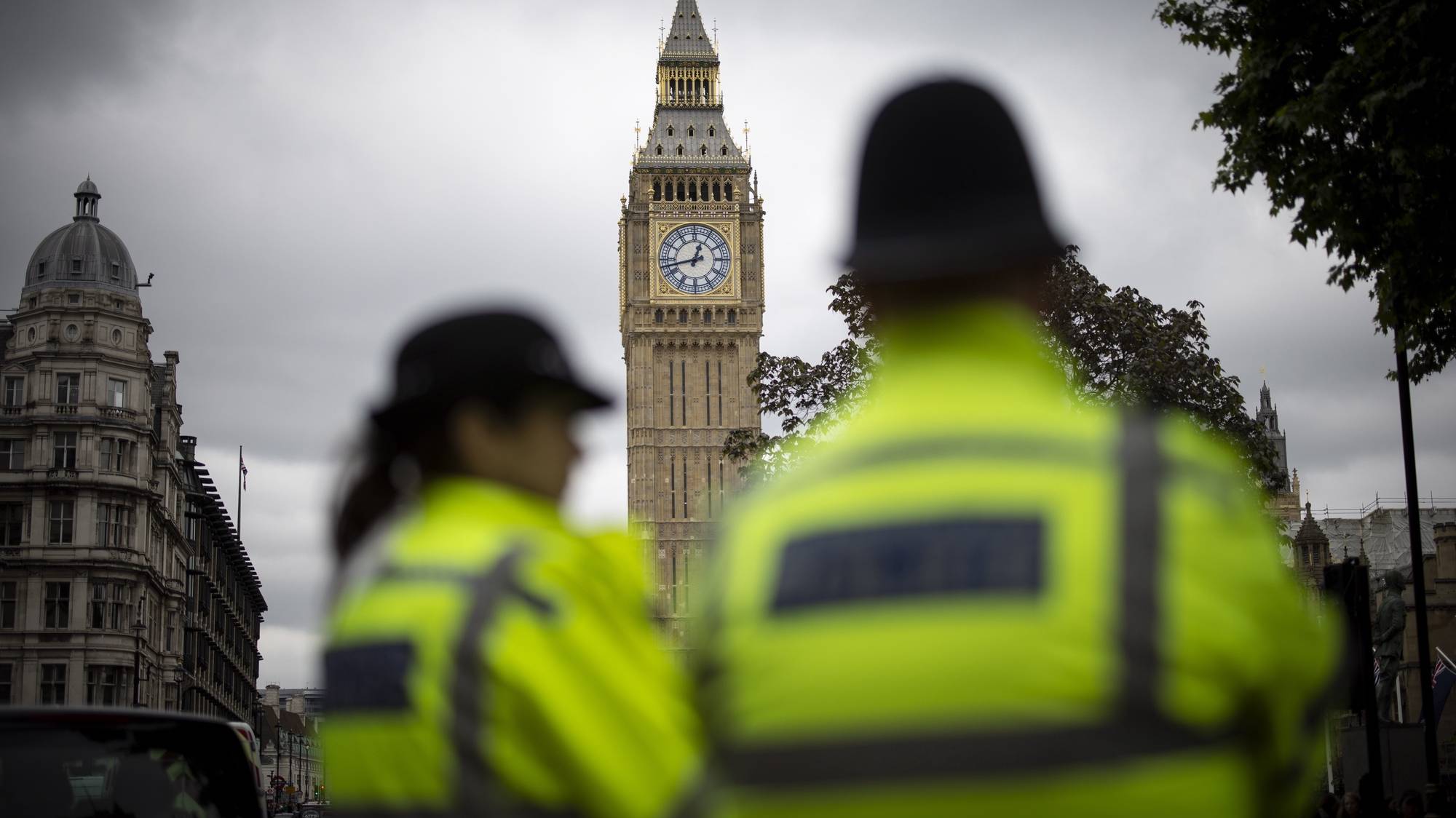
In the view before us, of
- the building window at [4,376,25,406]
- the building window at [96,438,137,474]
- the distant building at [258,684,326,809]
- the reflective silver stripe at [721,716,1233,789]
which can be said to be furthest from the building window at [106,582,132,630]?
the distant building at [258,684,326,809]

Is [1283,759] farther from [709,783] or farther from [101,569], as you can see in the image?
[101,569]

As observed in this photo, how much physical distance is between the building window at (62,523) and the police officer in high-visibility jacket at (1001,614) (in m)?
59.8

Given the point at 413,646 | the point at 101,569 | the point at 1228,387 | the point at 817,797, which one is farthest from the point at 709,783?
the point at 101,569

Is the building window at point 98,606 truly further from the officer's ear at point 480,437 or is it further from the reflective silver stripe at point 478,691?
the reflective silver stripe at point 478,691

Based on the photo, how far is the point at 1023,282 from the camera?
2.54 meters

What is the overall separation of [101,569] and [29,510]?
301cm

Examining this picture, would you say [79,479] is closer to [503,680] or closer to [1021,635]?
[503,680]

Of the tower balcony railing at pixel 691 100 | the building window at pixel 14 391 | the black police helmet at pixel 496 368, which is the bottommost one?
the black police helmet at pixel 496 368

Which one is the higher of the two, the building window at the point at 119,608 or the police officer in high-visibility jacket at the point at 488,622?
the building window at the point at 119,608

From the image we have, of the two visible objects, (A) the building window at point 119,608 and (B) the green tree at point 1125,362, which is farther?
(A) the building window at point 119,608

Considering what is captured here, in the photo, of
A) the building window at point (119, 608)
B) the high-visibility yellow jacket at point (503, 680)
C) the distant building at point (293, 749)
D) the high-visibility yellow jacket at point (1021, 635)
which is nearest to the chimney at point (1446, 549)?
the building window at point (119, 608)

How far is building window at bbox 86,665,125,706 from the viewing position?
56250 millimetres

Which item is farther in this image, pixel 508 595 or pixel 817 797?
pixel 508 595

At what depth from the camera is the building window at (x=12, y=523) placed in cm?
5781
